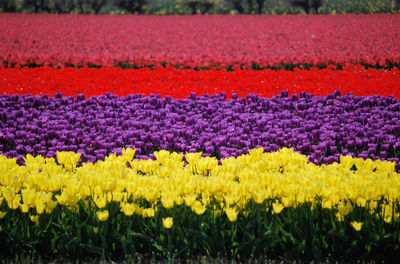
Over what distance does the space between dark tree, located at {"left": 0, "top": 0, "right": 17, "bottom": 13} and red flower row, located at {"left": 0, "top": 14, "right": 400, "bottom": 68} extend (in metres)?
10.5

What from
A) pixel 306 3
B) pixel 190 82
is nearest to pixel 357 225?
pixel 190 82

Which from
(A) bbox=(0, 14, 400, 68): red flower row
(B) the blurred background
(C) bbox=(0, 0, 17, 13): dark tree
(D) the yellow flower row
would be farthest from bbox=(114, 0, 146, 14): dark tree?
(D) the yellow flower row

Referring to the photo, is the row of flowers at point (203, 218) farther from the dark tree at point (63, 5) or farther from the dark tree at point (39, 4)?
the dark tree at point (39, 4)

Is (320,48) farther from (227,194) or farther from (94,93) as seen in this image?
(227,194)

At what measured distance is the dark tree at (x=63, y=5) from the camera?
32.9 m

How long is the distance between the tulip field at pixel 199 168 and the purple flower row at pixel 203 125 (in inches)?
0.8

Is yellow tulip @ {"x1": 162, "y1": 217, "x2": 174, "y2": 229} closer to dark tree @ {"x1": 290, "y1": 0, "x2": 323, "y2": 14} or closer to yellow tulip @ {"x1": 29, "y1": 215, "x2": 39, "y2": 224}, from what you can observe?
yellow tulip @ {"x1": 29, "y1": 215, "x2": 39, "y2": 224}

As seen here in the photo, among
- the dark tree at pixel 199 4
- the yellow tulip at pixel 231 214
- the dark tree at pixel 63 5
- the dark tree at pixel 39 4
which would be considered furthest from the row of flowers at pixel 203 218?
the dark tree at pixel 39 4

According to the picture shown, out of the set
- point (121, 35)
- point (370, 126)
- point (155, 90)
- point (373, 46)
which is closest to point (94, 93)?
point (155, 90)

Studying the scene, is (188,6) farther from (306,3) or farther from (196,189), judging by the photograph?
(196,189)

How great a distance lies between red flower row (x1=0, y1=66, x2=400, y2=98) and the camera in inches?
292

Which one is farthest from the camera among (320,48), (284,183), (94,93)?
(320,48)

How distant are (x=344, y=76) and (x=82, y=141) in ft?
19.2

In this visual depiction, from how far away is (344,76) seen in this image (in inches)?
344
